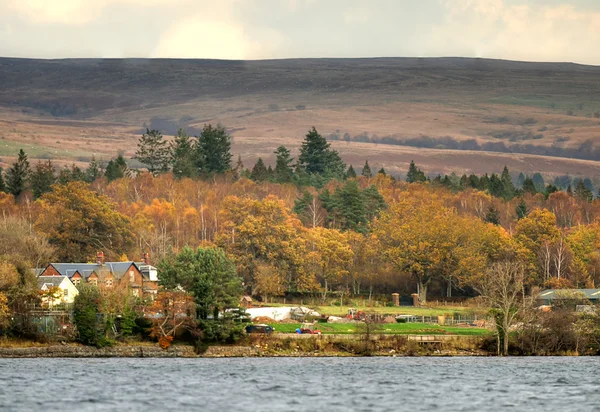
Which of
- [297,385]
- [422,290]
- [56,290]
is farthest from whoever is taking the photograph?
[422,290]

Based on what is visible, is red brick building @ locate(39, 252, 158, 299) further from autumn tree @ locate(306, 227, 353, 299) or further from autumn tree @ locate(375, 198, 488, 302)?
autumn tree @ locate(375, 198, 488, 302)

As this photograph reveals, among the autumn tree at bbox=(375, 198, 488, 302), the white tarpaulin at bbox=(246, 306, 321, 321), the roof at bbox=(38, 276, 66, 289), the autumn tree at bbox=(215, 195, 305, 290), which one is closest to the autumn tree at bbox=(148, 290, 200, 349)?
the white tarpaulin at bbox=(246, 306, 321, 321)

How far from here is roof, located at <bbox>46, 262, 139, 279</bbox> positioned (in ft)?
442

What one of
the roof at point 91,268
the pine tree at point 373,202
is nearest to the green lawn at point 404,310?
the roof at point 91,268

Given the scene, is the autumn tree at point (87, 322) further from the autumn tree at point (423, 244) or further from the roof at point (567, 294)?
the autumn tree at point (423, 244)

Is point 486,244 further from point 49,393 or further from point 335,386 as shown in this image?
point 49,393

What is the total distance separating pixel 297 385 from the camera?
2916 inches

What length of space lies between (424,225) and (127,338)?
62401 mm

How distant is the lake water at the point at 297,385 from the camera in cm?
6328

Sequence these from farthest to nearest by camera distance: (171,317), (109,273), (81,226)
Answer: (81,226), (109,273), (171,317)

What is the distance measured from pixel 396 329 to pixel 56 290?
3172cm

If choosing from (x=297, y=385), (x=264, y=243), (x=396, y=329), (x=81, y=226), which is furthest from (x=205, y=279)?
(x=81, y=226)

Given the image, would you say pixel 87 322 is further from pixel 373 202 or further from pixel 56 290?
pixel 373 202

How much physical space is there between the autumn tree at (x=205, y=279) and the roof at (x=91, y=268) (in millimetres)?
24728
